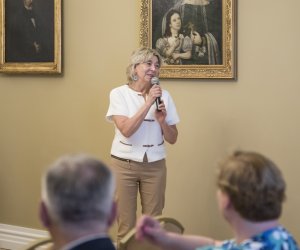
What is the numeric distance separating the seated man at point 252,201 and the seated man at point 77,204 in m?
0.20

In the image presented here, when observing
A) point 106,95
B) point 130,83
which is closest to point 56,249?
point 130,83

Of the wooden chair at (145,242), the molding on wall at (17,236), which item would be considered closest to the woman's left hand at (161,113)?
the wooden chair at (145,242)

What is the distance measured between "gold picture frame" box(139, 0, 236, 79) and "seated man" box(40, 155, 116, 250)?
7.97 ft

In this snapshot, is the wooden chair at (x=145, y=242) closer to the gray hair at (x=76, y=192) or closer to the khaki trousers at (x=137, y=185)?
the gray hair at (x=76, y=192)

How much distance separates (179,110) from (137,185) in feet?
2.36

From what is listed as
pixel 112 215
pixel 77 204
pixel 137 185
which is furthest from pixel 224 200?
pixel 137 185

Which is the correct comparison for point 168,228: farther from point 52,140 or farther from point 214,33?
point 52,140

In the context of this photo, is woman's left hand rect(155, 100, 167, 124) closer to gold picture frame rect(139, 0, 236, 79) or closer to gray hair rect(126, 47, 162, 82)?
gray hair rect(126, 47, 162, 82)

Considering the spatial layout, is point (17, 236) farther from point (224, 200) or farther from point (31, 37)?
point (224, 200)

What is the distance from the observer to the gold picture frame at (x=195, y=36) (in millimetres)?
3709

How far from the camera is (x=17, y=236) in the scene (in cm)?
464

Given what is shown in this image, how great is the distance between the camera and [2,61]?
4586mm

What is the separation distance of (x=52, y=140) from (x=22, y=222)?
30.3 inches

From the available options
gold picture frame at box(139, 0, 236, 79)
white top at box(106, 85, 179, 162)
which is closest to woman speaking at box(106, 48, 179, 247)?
white top at box(106, 85, 179, 162)
